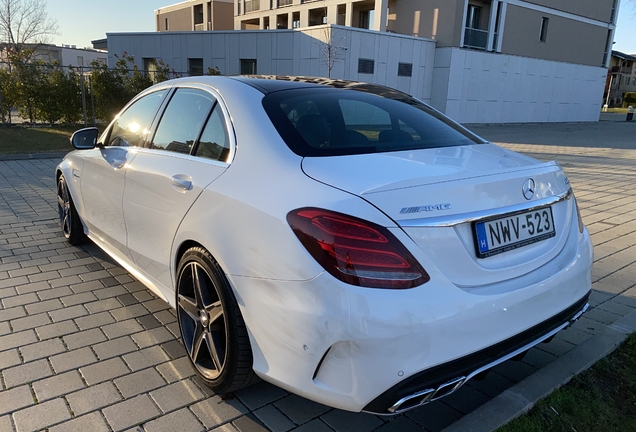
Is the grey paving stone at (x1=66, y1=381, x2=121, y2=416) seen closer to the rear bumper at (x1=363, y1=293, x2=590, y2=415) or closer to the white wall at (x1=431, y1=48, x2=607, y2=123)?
the rear bumper at (x1=363, y1=293, x2=590, y2=415)

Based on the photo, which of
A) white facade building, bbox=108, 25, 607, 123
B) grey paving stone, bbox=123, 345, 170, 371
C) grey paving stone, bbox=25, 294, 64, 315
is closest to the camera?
grey paving stone, bbox=123, 345, 170, 371

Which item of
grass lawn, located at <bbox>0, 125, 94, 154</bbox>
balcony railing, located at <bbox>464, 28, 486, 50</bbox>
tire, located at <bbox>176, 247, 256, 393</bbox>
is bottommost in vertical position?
grass lawn, located at <bbox>0, 125, 94, 154</bbox>

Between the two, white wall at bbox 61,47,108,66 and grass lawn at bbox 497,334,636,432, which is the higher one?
white wall at bbox 61,47,108,66

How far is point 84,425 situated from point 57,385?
0.45 metres

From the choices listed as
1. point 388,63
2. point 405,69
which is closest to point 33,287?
point 388,63

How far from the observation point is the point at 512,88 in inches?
1212

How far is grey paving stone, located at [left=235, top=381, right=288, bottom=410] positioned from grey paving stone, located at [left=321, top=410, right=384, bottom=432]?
0.31m

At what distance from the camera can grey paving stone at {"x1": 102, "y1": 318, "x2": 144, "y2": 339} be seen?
Answer: 3.25 m

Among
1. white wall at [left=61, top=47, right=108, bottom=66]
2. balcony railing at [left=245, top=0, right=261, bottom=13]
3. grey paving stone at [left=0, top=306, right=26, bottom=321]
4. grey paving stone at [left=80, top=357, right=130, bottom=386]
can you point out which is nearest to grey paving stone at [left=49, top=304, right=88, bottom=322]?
grey paving stone at [left=0, top=306, right=26, bottom=321]

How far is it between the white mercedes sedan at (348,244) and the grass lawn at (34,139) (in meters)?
11.0

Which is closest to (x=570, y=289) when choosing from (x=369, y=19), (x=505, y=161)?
(x=505, y=161)

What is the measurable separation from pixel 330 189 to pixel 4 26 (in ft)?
148

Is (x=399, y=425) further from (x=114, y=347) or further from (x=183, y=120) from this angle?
(x=183, y=120)

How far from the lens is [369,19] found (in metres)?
31.0
